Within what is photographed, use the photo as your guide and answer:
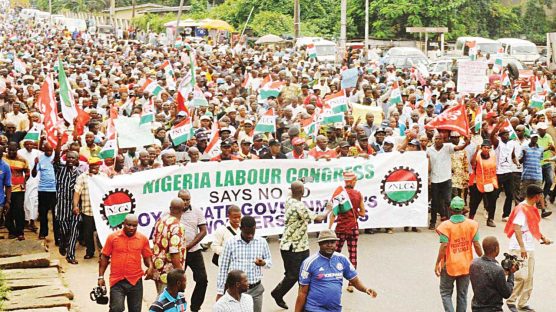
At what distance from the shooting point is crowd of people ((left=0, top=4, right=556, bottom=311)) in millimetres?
9141

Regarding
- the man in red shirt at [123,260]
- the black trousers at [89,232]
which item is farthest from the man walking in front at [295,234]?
the black trousers at [89,232]

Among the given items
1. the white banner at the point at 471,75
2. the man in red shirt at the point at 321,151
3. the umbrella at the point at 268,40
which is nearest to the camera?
the man in red shirt at the point at 321,151

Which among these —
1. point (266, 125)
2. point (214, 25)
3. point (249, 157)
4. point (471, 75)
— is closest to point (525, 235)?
point (249, 157)

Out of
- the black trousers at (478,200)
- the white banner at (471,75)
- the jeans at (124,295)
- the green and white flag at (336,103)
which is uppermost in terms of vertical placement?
the white banner at (471,75)

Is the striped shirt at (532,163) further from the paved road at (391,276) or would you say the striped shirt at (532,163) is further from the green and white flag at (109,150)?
the green and white flag at (109,150)

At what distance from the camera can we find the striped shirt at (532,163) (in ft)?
49.3

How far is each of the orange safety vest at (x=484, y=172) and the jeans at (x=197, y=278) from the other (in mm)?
5914

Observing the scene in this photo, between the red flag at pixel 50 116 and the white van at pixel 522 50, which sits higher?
the red flag at pixel 50 116

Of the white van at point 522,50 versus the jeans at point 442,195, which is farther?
the white van at point 522,50

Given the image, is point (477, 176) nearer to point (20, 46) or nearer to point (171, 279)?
point (171, 279)

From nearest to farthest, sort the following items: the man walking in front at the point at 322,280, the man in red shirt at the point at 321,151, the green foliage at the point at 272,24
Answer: the man walking in front at the point at 322,280, the man in red shirt at the point at 321,151, the green foliage at the point at 272,24

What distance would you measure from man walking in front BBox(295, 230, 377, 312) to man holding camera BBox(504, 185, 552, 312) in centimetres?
253

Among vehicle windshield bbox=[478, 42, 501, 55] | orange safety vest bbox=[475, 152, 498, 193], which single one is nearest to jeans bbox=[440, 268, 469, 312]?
orange safety vest bbox=[475, 152, 498, 193]

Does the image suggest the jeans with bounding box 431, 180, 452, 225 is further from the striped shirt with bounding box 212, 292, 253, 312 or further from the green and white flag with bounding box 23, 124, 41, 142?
the striped shirt with bounding box 212, 292, 253, 312
